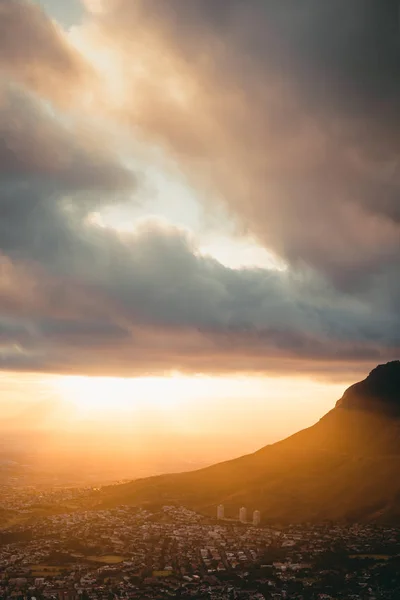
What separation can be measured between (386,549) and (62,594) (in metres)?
112

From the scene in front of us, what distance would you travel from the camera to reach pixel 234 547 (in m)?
197

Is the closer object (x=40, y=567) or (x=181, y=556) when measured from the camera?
(x=40, y=567)

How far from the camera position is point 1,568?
17050cm

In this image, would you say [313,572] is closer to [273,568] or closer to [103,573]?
[273,568]

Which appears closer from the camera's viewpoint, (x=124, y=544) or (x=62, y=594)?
(x=62, y=594)

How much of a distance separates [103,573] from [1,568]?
3338 cm

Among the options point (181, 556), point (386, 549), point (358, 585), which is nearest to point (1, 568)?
point (181, 556)

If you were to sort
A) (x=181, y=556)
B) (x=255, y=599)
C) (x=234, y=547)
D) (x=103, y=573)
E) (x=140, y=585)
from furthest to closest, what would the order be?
(x=234, y=547) < (x=181, y=556) < (x=103, y=573) < (x=140, y=585) < (x=255, y=599)

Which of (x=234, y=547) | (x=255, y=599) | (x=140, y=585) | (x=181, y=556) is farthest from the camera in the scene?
(x=234, y=547)

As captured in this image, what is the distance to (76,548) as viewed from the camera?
Answer: 19288 centimetres

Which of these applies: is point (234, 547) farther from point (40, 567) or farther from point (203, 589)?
point (40, 567)

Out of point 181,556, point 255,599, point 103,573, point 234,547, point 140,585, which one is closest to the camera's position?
point 255,599

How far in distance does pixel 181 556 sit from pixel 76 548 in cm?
3844

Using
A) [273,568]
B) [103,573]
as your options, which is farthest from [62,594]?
[273,568]
